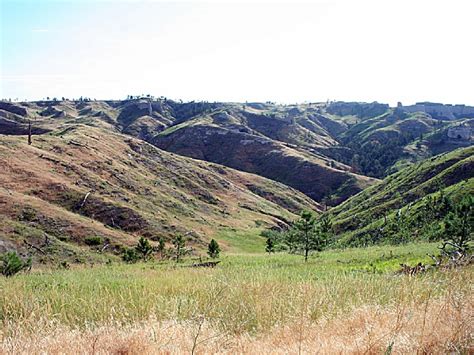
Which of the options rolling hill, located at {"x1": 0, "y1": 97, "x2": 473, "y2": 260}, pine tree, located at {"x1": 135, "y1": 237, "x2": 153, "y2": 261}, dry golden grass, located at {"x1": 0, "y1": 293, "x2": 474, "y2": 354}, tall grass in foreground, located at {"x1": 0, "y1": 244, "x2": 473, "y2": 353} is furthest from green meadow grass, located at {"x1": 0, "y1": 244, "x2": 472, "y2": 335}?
→ rolling hill, located at {"x1": 0, "y1": 97, "x2": 473, "y2": 260}

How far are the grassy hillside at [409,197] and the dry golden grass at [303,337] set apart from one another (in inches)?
1729

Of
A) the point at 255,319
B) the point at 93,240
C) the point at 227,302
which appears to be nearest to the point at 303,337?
the point at 255,319

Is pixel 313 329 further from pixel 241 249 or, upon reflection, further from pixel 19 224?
pixel 241 249

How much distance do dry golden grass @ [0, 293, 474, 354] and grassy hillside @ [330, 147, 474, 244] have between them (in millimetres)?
43910

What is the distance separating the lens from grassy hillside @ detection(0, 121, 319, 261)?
48094mm

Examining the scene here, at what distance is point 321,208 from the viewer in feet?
392

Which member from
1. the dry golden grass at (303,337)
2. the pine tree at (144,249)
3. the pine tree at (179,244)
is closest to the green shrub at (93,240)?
the pine tree at (144,249)

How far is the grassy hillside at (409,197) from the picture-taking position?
55259 mm

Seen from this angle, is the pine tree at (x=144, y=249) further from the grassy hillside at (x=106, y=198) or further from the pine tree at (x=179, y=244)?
the grassy hillside at (x=106, y=198)

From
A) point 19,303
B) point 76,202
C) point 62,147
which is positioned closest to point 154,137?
point 62,147

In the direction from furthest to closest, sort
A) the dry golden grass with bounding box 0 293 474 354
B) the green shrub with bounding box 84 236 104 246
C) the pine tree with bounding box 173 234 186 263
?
the green shrub with bounding box 84 236 104 246, the pine tree with bounding box 173 234 186 263, the dry golden grass with bounding box 0 293 474 354

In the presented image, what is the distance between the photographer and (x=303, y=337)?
205 inches

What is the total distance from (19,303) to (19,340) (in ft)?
7.41

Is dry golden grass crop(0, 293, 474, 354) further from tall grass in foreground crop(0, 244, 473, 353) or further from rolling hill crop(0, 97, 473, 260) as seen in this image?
rolling hill crop(0, 97, 473, 260)
